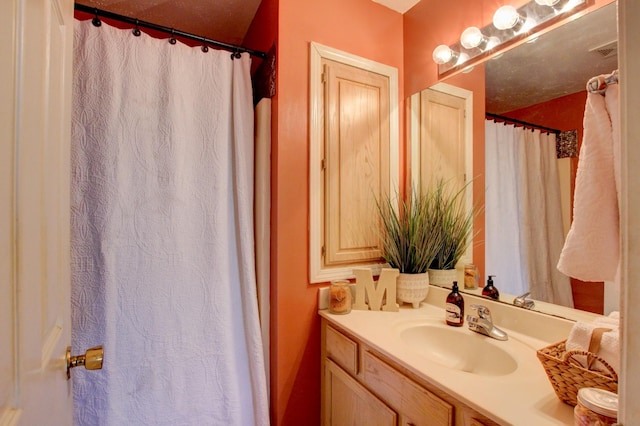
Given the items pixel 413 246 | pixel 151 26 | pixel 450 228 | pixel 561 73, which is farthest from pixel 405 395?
pixel 151 26

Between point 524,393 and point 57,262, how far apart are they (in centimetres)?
114

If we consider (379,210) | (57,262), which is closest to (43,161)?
(57,262)

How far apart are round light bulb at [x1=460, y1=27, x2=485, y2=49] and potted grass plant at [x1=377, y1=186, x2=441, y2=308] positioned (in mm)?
676

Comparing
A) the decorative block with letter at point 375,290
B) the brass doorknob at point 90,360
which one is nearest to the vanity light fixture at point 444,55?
the decorative block with letter at point 375,290

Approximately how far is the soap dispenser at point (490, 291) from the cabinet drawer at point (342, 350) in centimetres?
60

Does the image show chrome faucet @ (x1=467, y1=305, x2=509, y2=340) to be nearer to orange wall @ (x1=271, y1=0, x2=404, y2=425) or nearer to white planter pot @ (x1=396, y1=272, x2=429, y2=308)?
white planter pot @ (x1=396, y1=272, x2=429, y2=308)

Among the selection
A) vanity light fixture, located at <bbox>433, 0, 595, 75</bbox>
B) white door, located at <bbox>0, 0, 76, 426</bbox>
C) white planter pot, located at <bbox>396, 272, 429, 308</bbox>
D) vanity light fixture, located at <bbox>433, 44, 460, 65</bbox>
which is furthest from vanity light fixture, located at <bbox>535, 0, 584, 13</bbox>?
white door, located at <bbox>0, 0, 76, 426</bbox>

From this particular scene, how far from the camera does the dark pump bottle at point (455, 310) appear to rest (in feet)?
3.98

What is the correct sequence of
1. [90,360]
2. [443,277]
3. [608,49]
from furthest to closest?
[443,277]
[608,49]
[90,360]

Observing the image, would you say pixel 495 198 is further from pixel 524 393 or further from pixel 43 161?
pixel 43 161

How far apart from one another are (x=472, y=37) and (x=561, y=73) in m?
0.39

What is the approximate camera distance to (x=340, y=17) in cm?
149

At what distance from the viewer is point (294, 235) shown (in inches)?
54.1

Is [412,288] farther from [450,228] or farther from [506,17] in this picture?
[506,17]
